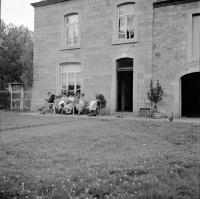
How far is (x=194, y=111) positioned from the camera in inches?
742

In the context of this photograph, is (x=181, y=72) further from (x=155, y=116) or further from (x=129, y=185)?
(x=129, y=185)

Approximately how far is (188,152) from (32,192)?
355 cm

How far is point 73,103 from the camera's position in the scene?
18.2 meters

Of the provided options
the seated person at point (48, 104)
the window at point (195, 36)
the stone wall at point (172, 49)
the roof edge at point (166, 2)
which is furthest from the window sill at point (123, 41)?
the seated person at point (48, 104)

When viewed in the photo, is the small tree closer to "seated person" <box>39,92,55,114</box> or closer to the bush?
"seated person" <box>39,92,55,114</box>

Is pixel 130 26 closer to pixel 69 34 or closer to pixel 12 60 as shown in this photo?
pixel 69 34

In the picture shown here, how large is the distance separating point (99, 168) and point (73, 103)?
13263 mm

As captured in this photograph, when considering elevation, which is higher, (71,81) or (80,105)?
A: (71,81)

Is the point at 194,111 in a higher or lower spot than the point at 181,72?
lower

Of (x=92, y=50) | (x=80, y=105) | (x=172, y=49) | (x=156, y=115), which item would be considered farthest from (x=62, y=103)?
(x=172, y=49)

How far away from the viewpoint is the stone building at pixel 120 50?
15805 millimetres

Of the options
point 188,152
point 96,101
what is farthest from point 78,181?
point 96,101

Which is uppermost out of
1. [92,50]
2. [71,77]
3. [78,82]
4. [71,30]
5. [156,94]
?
[71,30]

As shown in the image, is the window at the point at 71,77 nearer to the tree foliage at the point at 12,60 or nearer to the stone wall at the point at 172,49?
the stone wall at the point at 172,49
